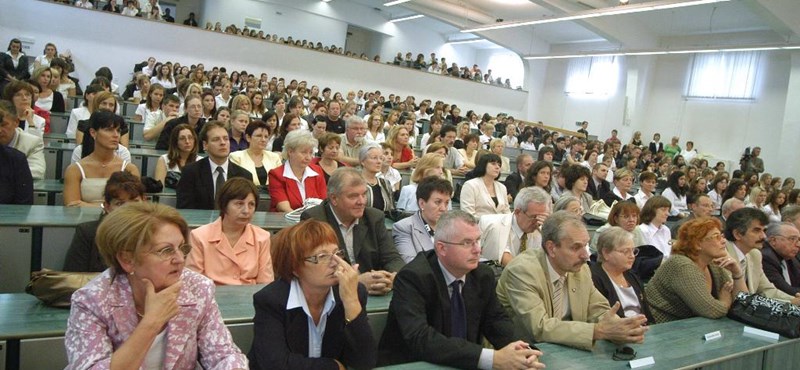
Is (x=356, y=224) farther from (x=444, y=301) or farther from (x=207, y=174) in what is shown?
(x=207, y=174)

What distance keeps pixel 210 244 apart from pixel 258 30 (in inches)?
698

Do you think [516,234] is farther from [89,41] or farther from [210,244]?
[89,41]

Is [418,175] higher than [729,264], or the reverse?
[418,175]

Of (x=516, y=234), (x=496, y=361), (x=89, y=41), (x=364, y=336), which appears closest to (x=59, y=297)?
(x=364, y=336)

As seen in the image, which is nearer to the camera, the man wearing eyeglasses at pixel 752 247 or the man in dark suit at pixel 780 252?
the man wearing eyeglasses at pixel 752 247

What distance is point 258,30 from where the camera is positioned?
1898 cm

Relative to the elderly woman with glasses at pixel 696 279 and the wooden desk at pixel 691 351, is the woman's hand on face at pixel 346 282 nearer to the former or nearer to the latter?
the wooden desk at pixel 691 351

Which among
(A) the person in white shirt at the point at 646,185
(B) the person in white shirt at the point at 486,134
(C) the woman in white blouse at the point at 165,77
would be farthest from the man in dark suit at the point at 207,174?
(C) the woman in white blouse at the point at 165,77

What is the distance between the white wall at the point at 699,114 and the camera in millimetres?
14641

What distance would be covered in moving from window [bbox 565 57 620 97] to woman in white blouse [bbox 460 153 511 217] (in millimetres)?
15302

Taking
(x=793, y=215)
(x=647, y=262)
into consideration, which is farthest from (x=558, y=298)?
(x=793, y=215)

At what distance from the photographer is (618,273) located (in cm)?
300

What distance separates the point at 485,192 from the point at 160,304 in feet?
12.6

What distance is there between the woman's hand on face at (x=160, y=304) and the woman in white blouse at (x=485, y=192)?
11.8 ft
